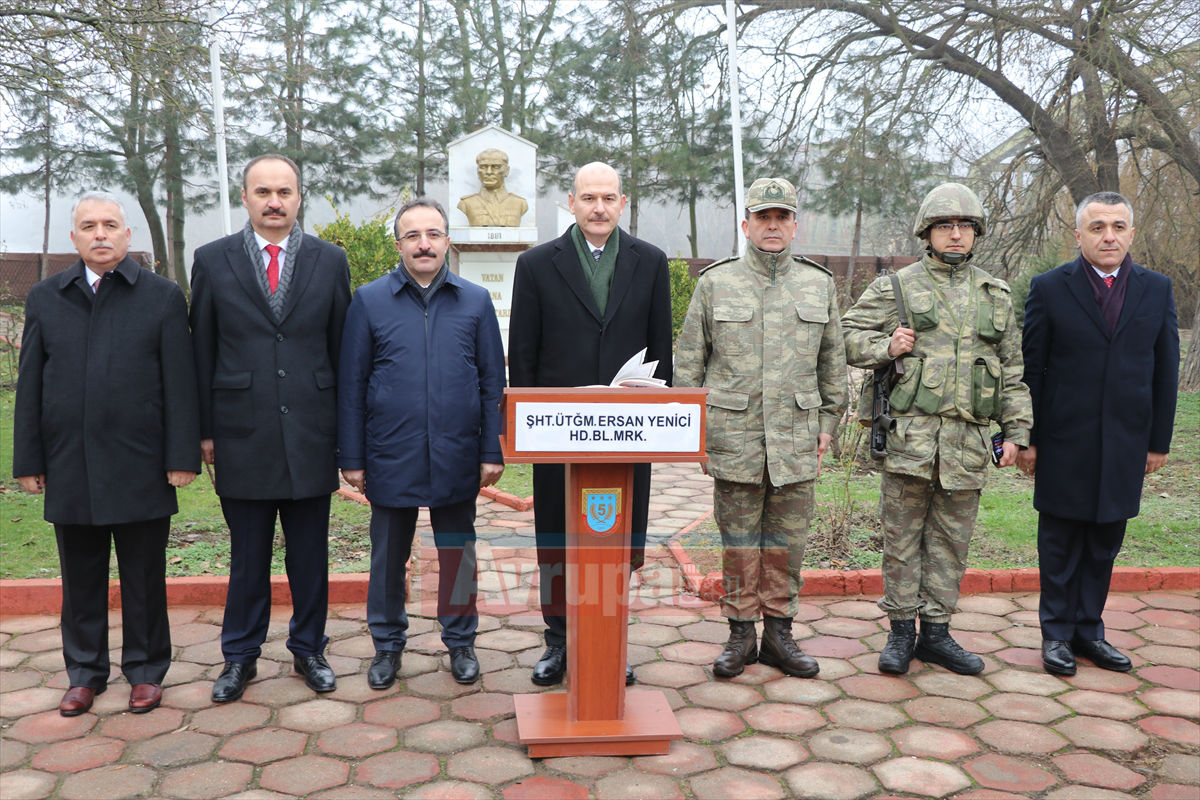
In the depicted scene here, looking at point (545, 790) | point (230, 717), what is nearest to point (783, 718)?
point (545, 790)

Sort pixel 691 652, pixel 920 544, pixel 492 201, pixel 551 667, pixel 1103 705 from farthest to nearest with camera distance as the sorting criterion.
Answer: pixel 492 201
pixel 691 652
pixel 920 544
pixel 551 667
pixel 1103 705

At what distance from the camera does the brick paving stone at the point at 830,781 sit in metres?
3.09

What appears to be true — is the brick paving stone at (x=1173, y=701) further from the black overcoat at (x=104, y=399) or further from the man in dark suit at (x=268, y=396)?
the black overcoat at (x=104, y=399)

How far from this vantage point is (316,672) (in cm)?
386

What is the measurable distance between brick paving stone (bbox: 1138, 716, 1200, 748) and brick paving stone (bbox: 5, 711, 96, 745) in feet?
12.0

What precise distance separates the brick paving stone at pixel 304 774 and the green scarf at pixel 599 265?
1.90m

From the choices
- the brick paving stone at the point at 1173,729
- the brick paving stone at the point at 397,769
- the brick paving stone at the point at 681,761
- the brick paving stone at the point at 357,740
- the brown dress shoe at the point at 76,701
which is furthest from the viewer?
the brown dress shoe at the point at 76,701

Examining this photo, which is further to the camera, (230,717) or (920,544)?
(920,544)

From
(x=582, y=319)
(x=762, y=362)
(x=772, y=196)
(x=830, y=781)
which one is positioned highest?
(x=772, y=196)

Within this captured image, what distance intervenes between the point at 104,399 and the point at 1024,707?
143 inches

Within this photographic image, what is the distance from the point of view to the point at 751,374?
3.94 meters

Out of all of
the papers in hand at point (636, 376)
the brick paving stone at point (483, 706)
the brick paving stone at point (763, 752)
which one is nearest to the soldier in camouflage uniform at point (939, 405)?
the brick paving stone at point (763, 752)

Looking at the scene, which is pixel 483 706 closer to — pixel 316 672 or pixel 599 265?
pixel 316 672

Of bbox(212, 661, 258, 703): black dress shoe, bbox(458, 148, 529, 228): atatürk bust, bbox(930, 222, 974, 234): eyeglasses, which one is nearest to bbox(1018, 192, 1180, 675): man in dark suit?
bbox(930, 222, 974, 234): eyeglasses
